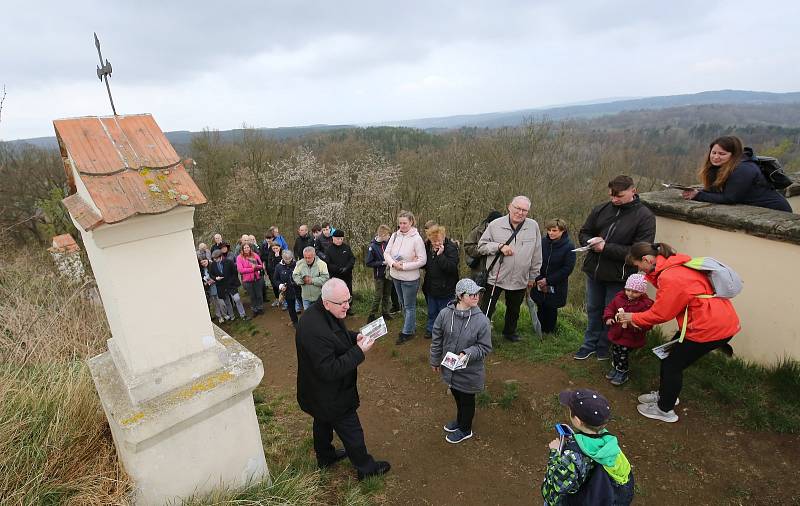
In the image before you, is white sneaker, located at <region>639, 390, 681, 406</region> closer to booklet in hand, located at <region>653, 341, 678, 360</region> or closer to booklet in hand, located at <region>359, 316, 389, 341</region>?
booklet in hand, located at <region>653, 341, 678, 360</region>

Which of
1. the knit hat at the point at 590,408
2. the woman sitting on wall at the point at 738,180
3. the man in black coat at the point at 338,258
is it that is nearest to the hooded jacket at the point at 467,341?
the knit hat at the point at 590,408

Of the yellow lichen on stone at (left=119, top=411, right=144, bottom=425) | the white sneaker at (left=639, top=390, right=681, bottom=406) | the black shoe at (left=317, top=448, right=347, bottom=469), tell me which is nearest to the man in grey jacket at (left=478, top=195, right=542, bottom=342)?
the white sneaker at (left=639, top=390, right=681, bottom=406)

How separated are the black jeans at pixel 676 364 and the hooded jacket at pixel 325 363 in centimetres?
254

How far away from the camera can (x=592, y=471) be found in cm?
216

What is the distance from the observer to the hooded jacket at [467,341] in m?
3.48

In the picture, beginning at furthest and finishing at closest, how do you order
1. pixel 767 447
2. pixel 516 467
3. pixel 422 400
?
pixel 422 400, pixel 516 467, pixel 767 447

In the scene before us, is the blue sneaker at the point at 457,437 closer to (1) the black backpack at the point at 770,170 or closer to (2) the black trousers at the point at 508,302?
(2) the black trousers at the point at 508,302

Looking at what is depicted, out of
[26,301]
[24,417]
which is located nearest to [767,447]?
[24,417]

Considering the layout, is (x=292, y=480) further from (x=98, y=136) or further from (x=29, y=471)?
(x=98, y=136)

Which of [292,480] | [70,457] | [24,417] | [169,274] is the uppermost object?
[169,274]

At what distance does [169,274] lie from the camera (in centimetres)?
231

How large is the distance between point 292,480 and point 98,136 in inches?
96.4

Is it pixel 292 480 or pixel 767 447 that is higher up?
pixel 292 480

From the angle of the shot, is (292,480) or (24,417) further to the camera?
(292,480)
